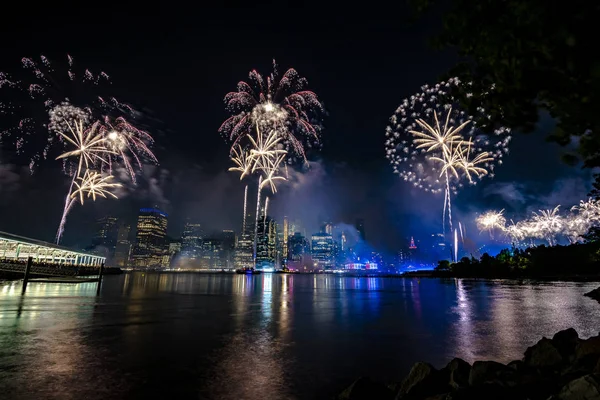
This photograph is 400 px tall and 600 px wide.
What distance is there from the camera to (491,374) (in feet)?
27.1

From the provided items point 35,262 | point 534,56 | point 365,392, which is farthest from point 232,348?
point 35,262

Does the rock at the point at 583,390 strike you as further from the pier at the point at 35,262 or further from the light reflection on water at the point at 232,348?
the pier at the point at 35,262

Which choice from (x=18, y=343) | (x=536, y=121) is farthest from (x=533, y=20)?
(x=18, y=343)

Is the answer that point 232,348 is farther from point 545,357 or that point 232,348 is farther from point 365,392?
point 545,357

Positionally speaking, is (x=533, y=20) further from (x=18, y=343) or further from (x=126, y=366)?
(x=18, y=343)

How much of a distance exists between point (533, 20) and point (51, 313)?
30881 millimetres

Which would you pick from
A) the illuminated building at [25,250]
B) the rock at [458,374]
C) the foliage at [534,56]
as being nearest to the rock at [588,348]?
the rock at [458,374]

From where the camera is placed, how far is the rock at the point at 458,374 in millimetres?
8503

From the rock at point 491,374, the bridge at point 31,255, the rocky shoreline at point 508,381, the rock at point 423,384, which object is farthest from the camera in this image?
the bridge at point 31,255

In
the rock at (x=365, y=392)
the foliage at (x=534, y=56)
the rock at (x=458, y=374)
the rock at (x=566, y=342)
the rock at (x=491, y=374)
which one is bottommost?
the rock at (x=365, y=392)

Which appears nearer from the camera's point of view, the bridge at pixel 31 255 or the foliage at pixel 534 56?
the foliage at pixel 534 56

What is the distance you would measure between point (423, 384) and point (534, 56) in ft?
24.2

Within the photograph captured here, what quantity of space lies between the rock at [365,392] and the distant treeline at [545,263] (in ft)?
323

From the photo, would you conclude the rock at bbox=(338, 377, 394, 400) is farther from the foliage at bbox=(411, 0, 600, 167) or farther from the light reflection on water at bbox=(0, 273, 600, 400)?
the foliage at bbox=(411, 0, 600, 167)
